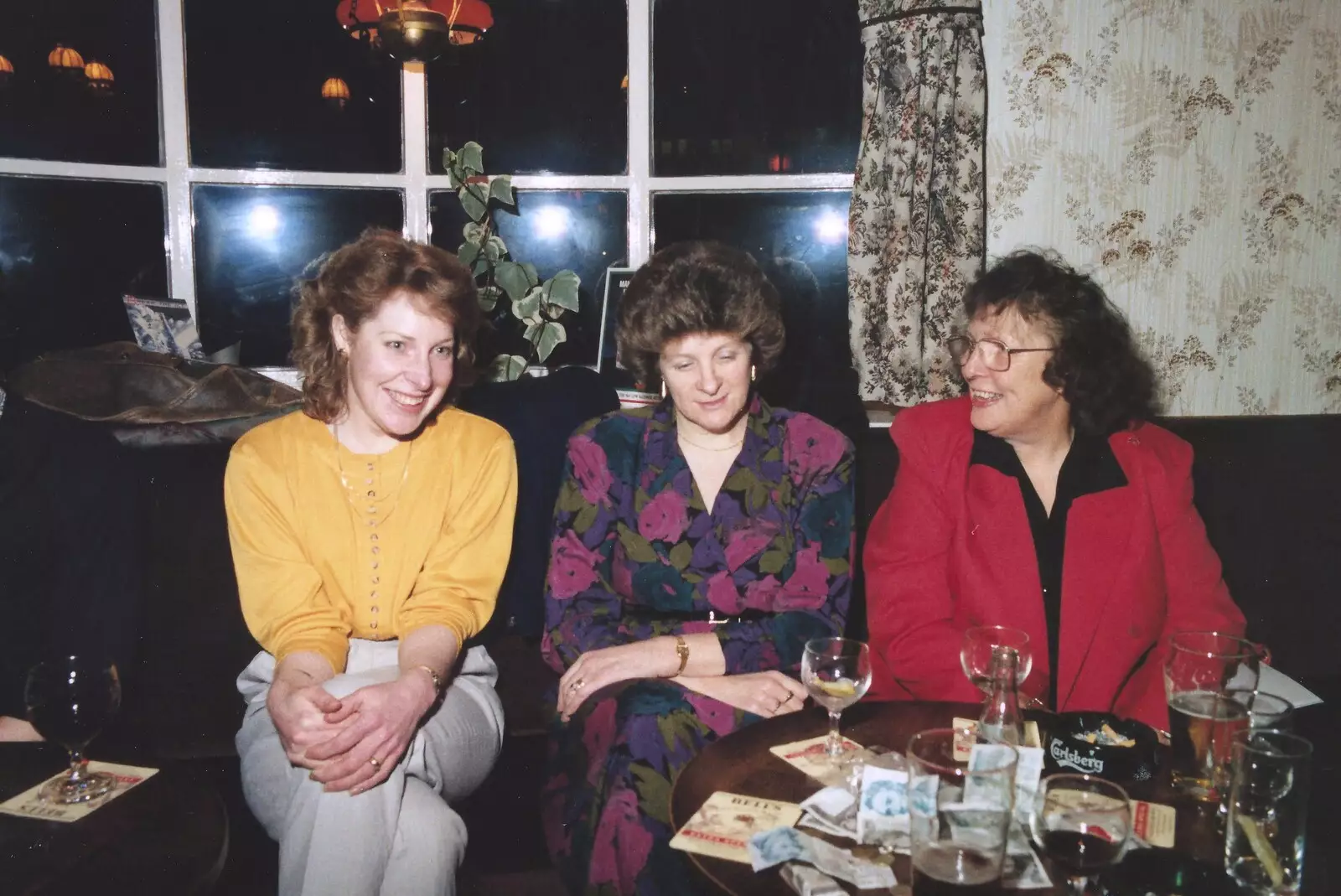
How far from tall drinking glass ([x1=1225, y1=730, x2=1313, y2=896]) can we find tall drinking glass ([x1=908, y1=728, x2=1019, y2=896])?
28cm

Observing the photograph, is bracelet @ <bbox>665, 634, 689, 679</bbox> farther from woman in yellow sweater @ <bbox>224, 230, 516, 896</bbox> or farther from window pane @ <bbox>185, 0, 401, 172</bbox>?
window pane @ <bbox>185, 0, 401, 172</bbox>

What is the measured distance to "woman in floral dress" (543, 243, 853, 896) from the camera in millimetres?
1834

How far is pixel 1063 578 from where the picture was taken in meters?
1.90

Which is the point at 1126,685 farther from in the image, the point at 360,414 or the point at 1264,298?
the point at 1264,298

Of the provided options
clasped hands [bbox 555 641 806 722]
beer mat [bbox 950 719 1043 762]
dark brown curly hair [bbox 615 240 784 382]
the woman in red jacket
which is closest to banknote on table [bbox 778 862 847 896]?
beer mat [bbox 950 719 1043 762]

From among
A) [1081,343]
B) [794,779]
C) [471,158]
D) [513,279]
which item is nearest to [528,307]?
[513,279]

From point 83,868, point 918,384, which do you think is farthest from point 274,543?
point 918,384

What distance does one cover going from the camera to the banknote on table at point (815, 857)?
104 cm

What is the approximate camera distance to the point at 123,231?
3.63 metres

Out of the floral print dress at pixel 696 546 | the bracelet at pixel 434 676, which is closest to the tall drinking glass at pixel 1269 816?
the floral print dress at pixel 696 546

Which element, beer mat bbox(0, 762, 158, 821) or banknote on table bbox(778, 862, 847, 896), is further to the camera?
beer mat bbox(0, 762, 158, 821)

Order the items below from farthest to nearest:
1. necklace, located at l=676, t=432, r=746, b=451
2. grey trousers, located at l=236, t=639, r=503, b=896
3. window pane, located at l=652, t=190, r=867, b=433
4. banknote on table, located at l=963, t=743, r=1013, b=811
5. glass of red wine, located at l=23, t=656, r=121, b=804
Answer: window pane, located at l=652, t=190, r=867, b=433, necklace, located at l=676, t=432, r=746, b=451, grey trousers, located at l=236, t=639, r=503, b=896, glass of red wine, located at l=23, t=656, r=121, b=804, banknote on table, located at l=963, t=743, r=1013, b=811

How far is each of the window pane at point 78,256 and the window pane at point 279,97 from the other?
35cm

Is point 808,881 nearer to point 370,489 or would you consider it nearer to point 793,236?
point 370,489
